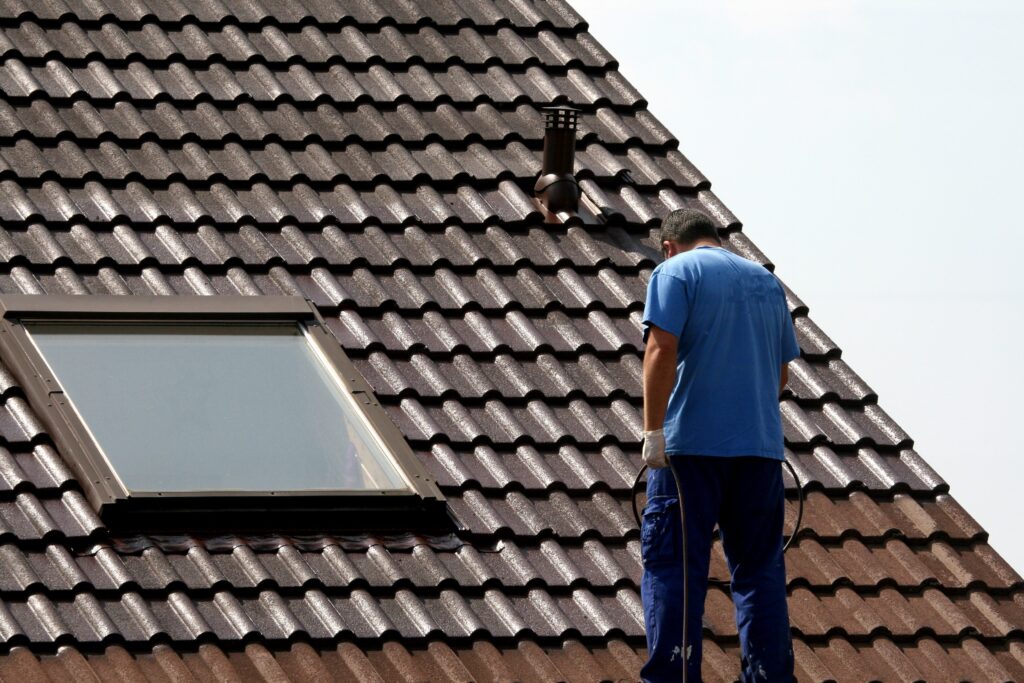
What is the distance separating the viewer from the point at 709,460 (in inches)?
224

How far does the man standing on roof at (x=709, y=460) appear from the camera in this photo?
5613 mm

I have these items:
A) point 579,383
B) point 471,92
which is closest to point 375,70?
point 471,92

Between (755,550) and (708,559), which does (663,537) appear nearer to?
(708,559)

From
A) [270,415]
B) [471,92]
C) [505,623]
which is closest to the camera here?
[505,623]

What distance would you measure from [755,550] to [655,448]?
1.61ft

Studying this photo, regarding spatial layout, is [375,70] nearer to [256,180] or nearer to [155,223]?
[256,180]

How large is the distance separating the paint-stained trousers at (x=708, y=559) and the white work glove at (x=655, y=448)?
56 millimetres

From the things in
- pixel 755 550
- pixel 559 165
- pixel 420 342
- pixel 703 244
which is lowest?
pixel 755 550

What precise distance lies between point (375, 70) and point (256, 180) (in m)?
1.08

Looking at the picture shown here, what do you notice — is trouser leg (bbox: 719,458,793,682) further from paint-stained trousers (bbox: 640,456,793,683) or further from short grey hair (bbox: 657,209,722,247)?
short grey hair (bbox: 657,209,722,247)

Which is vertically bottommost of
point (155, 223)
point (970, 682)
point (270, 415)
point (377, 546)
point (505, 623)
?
point (970, 682)

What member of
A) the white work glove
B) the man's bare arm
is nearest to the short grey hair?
the man's bare arm

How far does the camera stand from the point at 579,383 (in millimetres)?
7078

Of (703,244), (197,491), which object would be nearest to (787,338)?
(703,244)
